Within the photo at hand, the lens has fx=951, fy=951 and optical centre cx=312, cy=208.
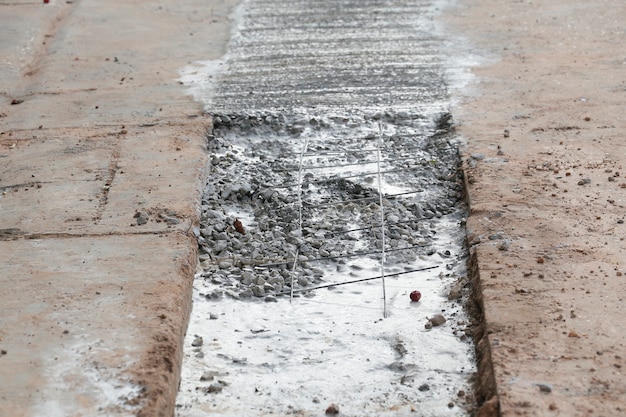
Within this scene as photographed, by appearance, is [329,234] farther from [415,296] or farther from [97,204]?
[97,204]

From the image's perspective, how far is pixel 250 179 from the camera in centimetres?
612

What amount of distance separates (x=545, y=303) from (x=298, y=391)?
120cm

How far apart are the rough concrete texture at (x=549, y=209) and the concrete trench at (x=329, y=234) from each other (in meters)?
0.23

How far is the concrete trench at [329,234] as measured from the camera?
4281 millimetres

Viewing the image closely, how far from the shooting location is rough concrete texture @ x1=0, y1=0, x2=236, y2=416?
13.1ft

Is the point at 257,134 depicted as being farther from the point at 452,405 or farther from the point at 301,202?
the point at 452,405

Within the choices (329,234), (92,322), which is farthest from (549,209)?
(92,322)

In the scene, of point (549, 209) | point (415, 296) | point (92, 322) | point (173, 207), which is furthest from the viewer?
point (173, 207)

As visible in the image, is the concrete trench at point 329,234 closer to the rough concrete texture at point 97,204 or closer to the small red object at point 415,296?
the small red object at point 415,296

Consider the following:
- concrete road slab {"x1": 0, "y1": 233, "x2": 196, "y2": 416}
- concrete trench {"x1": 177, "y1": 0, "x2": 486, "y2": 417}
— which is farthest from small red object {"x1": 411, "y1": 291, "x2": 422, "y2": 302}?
concrete road slab {"x1": 0, "y1": 233, "x2": 196, "y2": 416}

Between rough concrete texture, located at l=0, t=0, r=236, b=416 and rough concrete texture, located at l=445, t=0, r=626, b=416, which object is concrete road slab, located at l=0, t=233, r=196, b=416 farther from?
rough concrete texture, located at l=445, t=0, r=626, b=416

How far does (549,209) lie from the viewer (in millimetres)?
5301

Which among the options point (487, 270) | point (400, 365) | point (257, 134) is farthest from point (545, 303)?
point (257, 134)

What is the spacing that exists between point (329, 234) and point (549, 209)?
4.12ft
